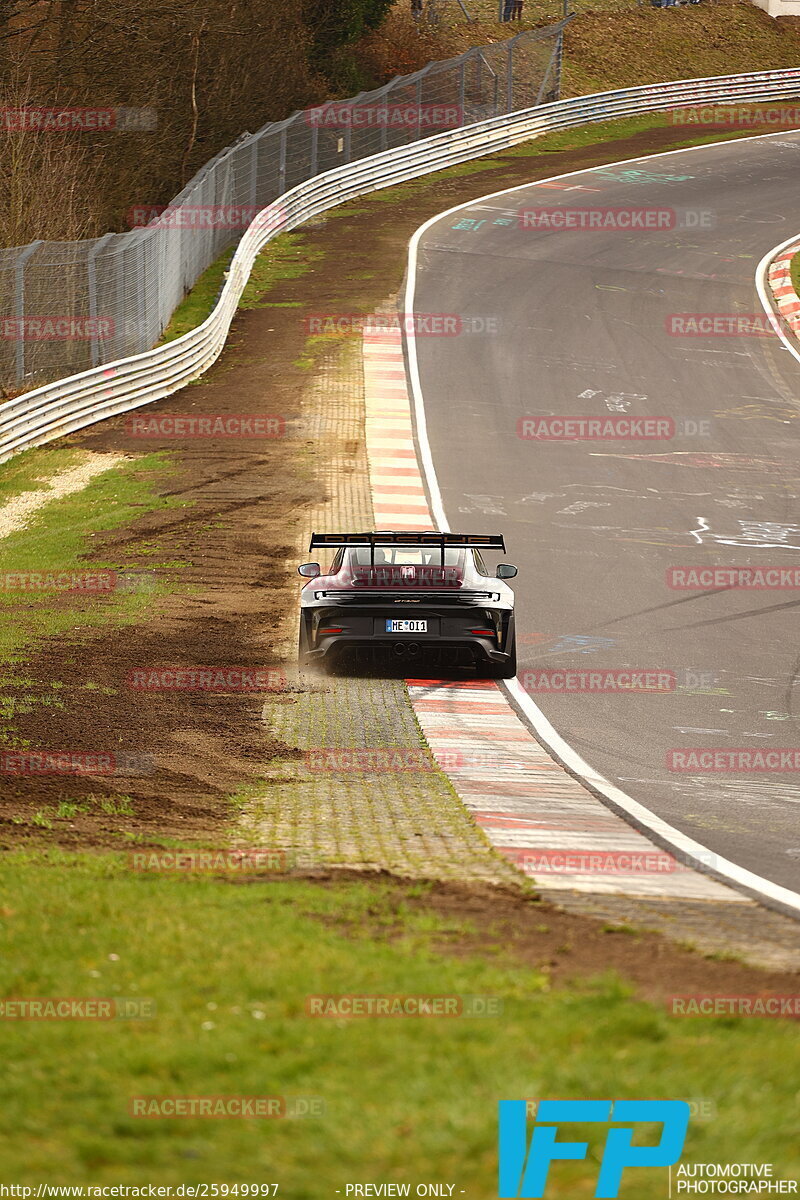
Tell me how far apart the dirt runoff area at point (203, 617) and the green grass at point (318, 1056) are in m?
Answer: 2.41

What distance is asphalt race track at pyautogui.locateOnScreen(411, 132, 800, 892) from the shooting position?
12.8 meters

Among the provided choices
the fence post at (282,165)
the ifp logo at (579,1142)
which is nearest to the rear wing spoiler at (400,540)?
the ifp logo at (579,1142)

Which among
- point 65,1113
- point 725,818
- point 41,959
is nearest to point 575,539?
point 725,818

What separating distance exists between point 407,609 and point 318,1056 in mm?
9191

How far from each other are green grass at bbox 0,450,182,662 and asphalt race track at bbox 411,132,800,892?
16.8 ft

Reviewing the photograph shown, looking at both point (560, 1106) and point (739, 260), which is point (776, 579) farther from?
point (739, 260)

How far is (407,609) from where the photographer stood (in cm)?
1378

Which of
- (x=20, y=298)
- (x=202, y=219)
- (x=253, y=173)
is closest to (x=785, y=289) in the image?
(x=202, y=219)

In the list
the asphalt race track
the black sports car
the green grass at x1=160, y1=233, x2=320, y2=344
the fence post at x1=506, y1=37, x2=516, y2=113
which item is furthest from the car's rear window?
the fence post at x1=506, y1=37, x2=516, y2=113

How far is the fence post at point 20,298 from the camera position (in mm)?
23828

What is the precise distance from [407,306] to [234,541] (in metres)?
16.2

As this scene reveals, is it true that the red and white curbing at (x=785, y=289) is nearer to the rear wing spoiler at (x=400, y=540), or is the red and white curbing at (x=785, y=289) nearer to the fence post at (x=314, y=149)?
the fence post at (x=314, y=149)

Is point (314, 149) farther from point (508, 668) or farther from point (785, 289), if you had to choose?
point (508, 668)

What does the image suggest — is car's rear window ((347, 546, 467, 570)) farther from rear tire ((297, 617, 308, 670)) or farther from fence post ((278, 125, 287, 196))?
fence post ((278, 125, 287, 196))
